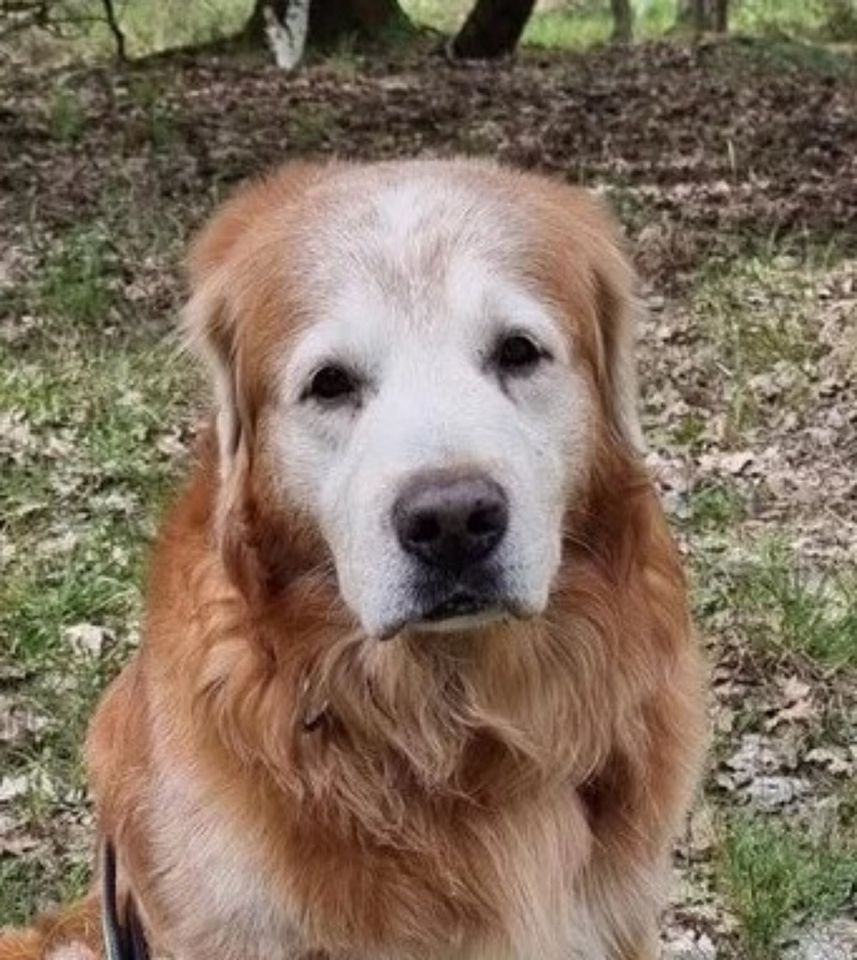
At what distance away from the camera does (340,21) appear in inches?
647

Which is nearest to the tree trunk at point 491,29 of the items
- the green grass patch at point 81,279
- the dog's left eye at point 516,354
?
the green grass patch at point 81,279

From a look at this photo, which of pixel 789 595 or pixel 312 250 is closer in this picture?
pixel 312 250

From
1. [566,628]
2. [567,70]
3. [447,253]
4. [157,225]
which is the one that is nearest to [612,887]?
[566,628]

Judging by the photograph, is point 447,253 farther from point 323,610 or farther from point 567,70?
point 567,70

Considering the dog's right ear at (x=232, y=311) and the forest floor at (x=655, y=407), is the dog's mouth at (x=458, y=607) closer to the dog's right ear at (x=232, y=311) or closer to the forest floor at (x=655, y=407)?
the dog's right ear at (x=232, y=311)

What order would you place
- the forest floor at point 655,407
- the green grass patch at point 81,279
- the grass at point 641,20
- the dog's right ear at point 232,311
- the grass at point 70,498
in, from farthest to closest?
1. the grass at point 641,20
2. the green grass patch at point 81,279
3. the grass at point 70,498
4. the forest floor at point 655,407
5. the dog's right ear at point 232,311

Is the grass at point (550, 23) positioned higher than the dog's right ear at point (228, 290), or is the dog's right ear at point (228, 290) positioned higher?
the dog's right ear at point (228, 290)

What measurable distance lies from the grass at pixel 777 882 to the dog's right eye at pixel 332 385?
1507 mm

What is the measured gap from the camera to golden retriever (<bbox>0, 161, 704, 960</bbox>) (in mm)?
2629

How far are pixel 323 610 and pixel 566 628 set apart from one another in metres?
0.38

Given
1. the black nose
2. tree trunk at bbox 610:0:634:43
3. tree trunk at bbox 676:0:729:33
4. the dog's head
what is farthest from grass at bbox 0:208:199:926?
tree trunk at bbox 676:0:729:33

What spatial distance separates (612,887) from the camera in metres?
2.88

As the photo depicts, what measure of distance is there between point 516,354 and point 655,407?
11.6ft

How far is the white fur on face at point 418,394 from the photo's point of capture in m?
2.47
